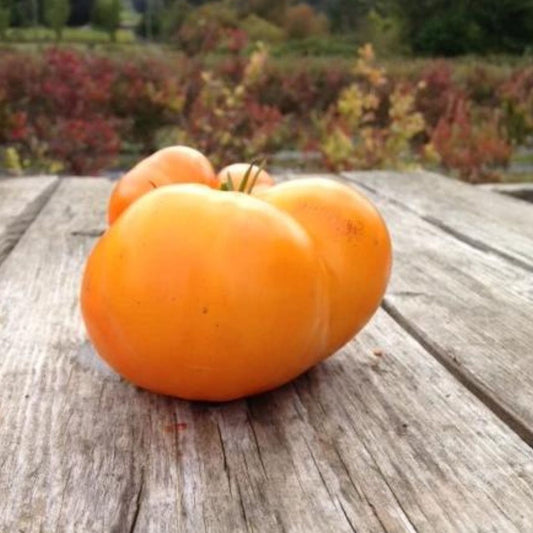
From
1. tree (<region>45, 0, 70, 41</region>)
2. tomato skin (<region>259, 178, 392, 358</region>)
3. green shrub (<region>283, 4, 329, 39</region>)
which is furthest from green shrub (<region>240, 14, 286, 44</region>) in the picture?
tomato skin (<region>259, 178, 392, 358</region>)

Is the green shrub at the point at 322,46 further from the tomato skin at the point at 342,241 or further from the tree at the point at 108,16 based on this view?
the tomato skin at the point at 342,241

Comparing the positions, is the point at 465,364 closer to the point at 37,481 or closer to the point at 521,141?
the point at 37,481

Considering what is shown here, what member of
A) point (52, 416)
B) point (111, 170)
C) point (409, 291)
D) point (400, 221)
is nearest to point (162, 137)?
point (111, 170)

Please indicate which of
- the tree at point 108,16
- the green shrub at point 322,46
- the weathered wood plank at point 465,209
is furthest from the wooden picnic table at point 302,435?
the tree at point 108,16

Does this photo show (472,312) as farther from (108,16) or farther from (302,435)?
(108,16)

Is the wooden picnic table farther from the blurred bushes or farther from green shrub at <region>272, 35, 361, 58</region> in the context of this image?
green shrub at <region>272, 35, 361, 58</region>
